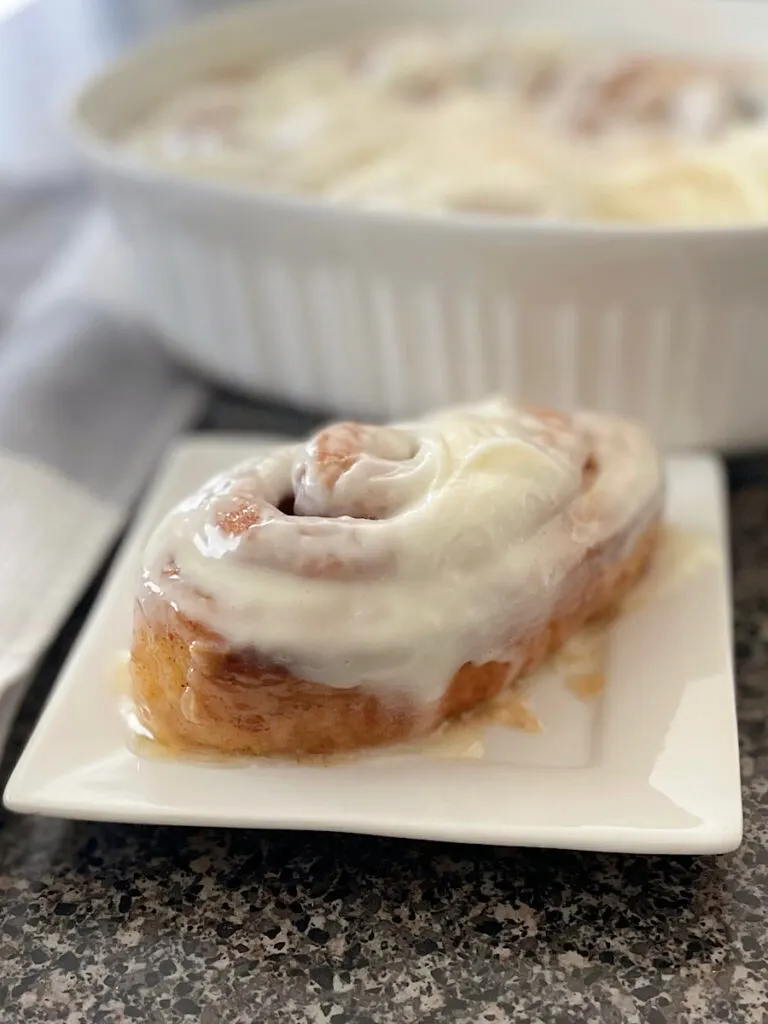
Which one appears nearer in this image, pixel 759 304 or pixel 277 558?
pixel 277 558

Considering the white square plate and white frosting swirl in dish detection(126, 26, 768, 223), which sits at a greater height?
white frosting swirl in dish detection(126, 26, 768, 223)

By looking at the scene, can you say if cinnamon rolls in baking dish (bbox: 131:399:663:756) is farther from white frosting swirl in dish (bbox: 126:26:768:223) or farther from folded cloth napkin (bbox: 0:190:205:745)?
white frosting swirl in dish (bbox: 126:26:768:223)

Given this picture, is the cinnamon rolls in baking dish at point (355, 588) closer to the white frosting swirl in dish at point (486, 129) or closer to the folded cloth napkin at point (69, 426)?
the folded cloth napkin at point (69, 426)

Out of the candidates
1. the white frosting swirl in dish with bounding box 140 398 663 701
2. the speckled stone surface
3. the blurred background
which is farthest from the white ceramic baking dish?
the blurred background

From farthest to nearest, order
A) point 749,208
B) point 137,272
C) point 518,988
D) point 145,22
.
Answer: point 145,22 → point 137,272 → point 749,208 → point 518,988

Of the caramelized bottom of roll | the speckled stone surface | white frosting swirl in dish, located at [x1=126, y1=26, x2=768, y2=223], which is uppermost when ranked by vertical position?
white frosting swirl in dish, located at [x1=126, y1=26, x2=768, y2=223]

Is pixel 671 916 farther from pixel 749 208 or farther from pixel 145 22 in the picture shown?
pixel 145 22

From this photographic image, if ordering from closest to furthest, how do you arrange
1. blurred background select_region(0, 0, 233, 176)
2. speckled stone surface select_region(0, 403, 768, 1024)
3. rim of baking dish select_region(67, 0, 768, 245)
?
1. speckled stone surface select_region(0, 403, 768, 1024)
2. rim of baking dish select_region(67, 0, 768, 245)
3. blurred background select_region(0, 0, 233, 176)

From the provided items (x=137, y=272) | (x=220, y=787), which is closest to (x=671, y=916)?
(x=220, y=787)

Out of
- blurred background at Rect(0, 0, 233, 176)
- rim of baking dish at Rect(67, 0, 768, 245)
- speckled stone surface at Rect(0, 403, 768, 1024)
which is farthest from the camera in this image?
blurred background at Rect(0, 0, 233, 176)
